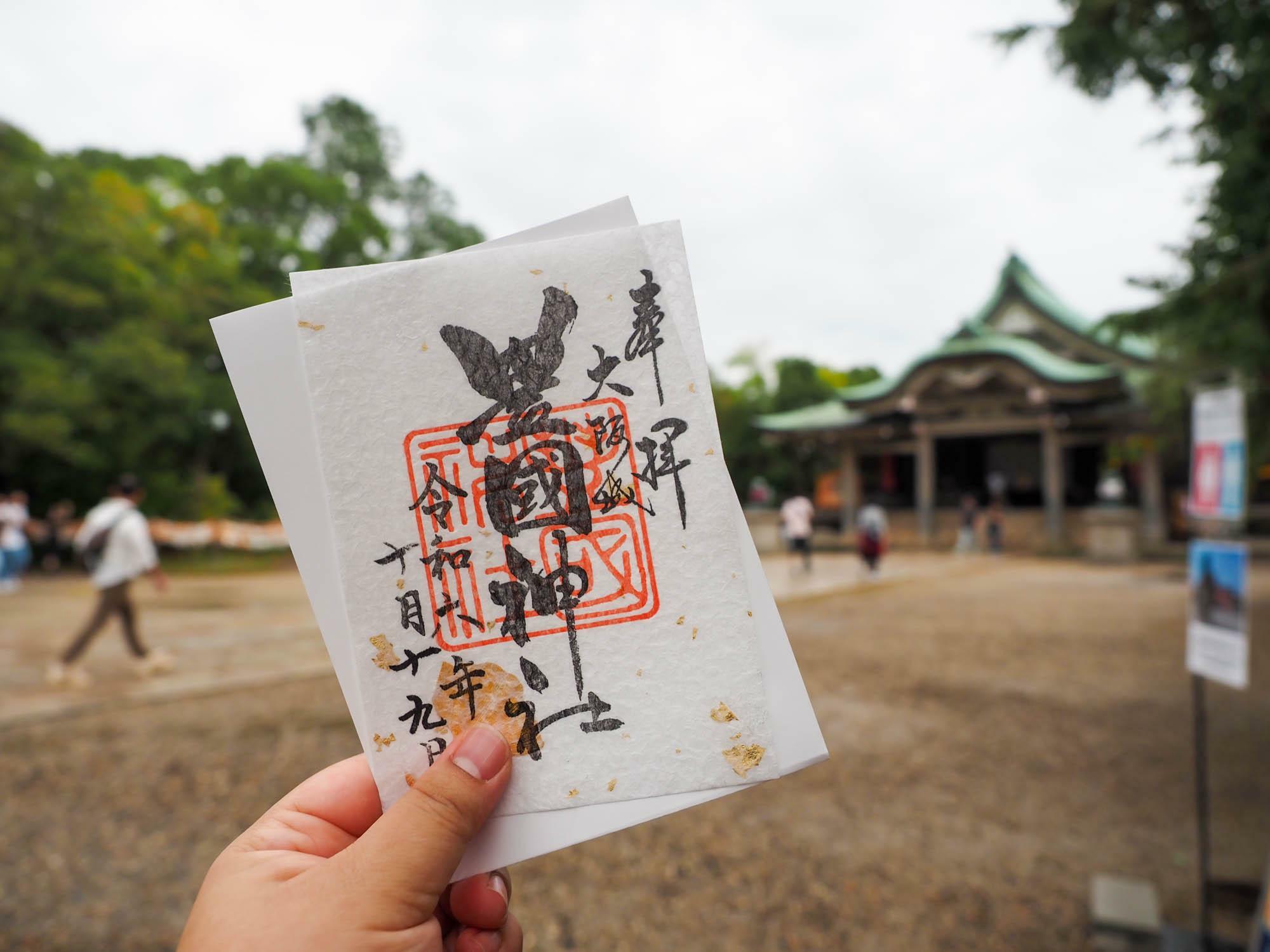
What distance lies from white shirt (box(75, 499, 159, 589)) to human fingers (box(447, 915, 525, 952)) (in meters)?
4.97

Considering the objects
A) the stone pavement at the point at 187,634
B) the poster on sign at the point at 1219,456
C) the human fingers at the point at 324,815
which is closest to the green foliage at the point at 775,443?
the stone pavement at the point at 187,634

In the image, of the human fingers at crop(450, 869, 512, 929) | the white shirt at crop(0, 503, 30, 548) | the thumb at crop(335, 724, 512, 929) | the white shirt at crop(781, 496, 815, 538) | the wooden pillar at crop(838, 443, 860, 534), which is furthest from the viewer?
the wooden pillar at crop(838, 443, 860, 534)

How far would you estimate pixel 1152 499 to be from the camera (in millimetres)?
14273

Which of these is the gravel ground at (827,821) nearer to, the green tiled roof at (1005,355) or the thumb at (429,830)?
the thumb at (429,830)

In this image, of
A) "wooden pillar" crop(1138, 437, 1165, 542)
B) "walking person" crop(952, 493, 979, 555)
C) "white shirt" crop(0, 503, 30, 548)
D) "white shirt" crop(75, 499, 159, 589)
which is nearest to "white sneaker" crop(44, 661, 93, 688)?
"white shirt" crop(75, 499, 159, 589)

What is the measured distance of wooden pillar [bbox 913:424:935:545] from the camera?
1571 cm

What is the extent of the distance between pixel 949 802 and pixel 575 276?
3489 mm

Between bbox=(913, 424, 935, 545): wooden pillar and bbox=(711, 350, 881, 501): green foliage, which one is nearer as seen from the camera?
bbox=(913, 424, 935, 545): wooden pillar

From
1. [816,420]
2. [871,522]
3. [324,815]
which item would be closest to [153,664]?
[324,815]

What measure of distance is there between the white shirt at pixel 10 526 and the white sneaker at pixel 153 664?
5.83 m

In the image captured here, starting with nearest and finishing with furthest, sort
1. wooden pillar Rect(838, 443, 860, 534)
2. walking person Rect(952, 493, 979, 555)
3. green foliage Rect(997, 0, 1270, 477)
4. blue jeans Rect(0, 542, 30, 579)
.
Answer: green foliage Rect(997, 0, 1270, 477) → blue jeans Rect(0, 542, 30, 579) → walking person Rect(952, 493, 979, 555) → wooden pillar Rect(838, 443, 860, 534)

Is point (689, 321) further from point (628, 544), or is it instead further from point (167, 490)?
point (167, 490)

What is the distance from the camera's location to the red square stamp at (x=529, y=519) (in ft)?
2.05

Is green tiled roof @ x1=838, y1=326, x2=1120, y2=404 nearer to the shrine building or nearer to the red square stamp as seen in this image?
the shrine building
